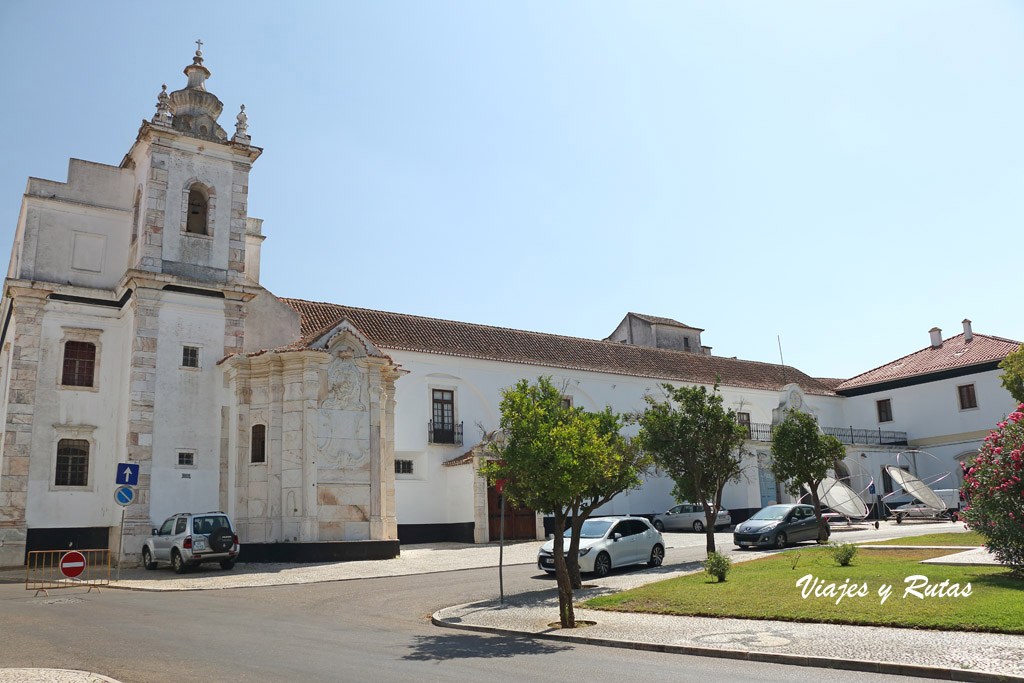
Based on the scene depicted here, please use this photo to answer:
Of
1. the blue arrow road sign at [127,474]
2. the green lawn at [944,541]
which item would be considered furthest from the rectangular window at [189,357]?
the green lawn at [944,541]

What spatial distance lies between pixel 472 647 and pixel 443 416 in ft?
75.7

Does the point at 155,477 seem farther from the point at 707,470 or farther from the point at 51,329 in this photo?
the point at 707,470

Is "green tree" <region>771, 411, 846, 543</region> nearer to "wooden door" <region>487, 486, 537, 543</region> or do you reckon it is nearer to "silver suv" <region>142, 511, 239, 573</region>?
"wooden door" <region>487, 486, 537, 543</region>

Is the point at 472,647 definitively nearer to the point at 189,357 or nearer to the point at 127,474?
the point at 127,474

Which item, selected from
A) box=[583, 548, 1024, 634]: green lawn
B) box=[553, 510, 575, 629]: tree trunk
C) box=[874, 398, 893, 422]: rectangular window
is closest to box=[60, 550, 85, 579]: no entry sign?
box=[553, 510, 575, 629]: tree trunk

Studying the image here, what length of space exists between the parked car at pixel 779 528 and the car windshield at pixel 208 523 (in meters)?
16.2

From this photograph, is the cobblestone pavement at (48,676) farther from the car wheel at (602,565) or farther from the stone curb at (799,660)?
the car wheel at (602,565)

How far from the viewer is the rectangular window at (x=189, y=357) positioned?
25531 mm

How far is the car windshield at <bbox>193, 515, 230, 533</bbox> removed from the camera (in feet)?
67.9

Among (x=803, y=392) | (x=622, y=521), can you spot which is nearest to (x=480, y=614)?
(x=622, y=521)

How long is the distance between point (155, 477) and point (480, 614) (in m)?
15.0

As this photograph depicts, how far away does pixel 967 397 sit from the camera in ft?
148

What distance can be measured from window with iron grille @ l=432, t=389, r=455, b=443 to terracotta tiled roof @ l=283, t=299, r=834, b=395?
192 cm

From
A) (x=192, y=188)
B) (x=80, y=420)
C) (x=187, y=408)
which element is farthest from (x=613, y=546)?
(x=192, y=188)
